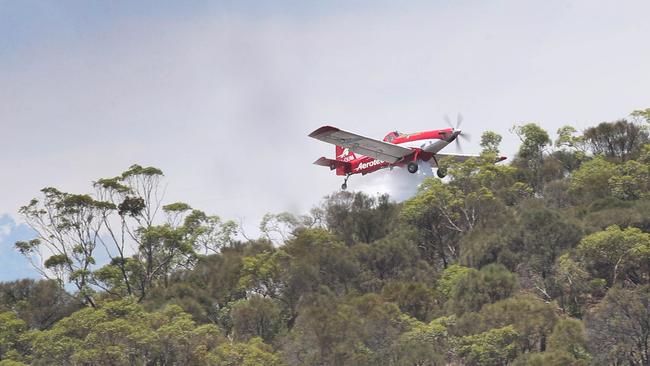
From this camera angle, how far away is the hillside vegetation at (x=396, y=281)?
113ft

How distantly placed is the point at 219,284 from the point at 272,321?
743 cm

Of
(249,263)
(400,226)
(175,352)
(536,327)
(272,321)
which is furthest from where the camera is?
(400,226)

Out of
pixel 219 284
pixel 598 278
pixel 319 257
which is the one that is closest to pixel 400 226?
pixel 319 257

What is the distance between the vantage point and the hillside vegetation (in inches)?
1361

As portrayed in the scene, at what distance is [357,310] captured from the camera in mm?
38000

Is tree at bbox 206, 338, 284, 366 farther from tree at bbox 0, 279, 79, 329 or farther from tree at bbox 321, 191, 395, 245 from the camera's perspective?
tree at bbox 321, 191, 395, 245

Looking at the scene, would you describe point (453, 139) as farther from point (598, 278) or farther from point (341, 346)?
point (341, 346)

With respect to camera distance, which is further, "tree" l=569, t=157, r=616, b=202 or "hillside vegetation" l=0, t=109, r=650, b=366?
"tree" l=569, t=157, r=616, b=202

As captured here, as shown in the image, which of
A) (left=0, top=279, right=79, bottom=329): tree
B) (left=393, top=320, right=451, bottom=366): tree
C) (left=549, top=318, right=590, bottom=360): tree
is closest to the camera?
(left=549, top=318, right=590, bottom=360): tree

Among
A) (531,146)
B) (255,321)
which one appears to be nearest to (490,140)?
(531,146)

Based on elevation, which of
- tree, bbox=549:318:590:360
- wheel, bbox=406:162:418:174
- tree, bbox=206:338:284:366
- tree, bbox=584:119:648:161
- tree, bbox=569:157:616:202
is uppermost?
tree, bbox=584:119:648:161

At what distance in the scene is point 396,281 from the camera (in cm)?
4603

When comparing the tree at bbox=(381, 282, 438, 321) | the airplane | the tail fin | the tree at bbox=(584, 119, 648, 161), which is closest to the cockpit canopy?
the airplane

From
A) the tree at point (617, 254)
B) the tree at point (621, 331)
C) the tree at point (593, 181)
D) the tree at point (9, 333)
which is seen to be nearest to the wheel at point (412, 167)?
the tree at point (617, 254)
